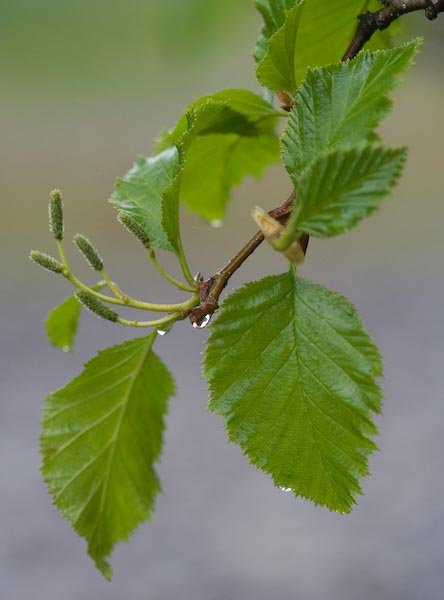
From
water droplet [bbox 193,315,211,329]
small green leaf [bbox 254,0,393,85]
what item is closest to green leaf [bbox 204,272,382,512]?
water droplet [bbox 193,315,211,329]

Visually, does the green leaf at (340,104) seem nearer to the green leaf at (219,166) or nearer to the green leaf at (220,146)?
the green leaf at (220,146)

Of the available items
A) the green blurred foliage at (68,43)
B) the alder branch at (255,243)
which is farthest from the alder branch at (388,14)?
the green blurred foliage at (68,43)

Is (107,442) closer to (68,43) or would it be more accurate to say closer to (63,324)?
(63,324)

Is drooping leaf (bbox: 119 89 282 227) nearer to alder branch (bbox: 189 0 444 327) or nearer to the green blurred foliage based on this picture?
alder branch (bbox: 189 0 444 327)

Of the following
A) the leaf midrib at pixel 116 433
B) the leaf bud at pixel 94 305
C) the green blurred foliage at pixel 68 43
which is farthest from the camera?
the green blurred foliage at pixel 68 43

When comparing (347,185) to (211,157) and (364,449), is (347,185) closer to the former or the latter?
(364,449)

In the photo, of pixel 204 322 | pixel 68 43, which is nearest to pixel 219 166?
pixel 204 322
